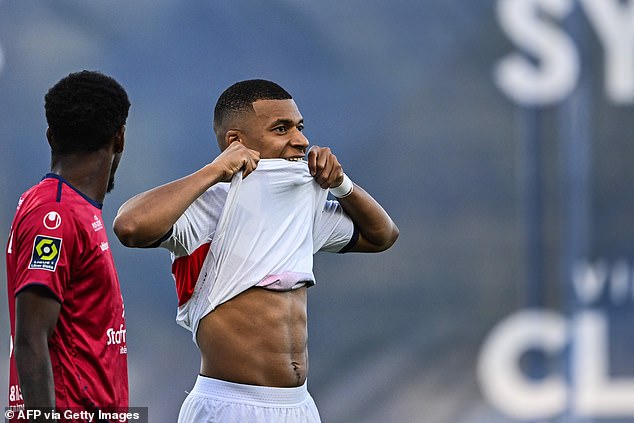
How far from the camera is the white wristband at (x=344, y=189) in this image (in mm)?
2789

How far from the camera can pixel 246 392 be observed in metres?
2.63

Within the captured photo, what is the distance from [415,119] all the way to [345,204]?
1.13 meters

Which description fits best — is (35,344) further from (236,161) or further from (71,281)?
(236,161)

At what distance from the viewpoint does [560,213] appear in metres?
3.97

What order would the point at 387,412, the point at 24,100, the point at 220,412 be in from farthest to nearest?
the point at 387,412 → the point at 24,100 → the point at 220,412

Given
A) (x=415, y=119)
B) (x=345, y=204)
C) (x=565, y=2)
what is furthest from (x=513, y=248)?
(x=345, y=204)

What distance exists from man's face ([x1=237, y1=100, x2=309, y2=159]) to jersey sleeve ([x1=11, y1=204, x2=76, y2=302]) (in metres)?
0.62

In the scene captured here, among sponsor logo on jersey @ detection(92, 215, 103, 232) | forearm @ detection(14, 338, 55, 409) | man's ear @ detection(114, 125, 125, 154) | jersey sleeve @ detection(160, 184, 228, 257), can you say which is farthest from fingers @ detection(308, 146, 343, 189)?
forearm @ detection(14, 338, 55, 409)

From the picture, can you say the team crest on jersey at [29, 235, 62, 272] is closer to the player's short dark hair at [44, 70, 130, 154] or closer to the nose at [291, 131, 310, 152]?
the player's short dark hair at [44, 70, 130, 154]

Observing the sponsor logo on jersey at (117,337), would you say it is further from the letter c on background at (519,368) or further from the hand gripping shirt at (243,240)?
the letter c on background at (519,368)

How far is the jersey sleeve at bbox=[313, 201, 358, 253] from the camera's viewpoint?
2.88 meters

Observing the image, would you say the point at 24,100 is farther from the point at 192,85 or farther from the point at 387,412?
the point at 387,412

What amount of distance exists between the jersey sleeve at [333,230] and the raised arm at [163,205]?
14.5 inches

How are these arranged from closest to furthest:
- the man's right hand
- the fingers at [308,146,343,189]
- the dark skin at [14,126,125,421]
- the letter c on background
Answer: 1. the dark skin at [14,126,125,421]
2. the man's right hand
3. the fingers at [308,146,343,189]
4. the letter c on background
